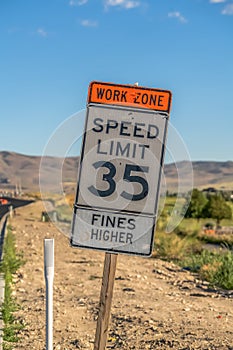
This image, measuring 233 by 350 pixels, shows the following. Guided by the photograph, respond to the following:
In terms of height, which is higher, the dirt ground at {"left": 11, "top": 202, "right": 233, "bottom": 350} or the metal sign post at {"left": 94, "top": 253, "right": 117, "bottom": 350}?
the metal sign post at {"left": 94, "top": 253, "right": 117, "bottom": 350}

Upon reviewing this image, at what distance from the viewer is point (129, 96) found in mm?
4367

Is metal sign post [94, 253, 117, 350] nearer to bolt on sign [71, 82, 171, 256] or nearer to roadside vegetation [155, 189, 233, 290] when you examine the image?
bolt on sign [71, 82, 171, 256]

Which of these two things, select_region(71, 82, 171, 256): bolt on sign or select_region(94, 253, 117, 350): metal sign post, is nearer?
select_region(71, 82, 171, 256): bolt on sign

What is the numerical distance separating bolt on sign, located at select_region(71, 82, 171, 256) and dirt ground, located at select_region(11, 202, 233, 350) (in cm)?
282

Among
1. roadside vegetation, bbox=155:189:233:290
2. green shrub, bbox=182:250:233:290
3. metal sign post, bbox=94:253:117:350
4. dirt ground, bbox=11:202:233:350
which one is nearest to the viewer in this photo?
metal sign post, bbox=94:253:117:350

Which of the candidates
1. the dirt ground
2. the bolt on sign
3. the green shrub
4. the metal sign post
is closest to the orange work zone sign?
the bolt on sign

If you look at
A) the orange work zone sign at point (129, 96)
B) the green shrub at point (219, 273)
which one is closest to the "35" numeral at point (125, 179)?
the orange work zone sign at point (129, 96)

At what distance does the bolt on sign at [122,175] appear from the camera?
4.32m

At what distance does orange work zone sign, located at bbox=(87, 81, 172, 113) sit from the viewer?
172 inches

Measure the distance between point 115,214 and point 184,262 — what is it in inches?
468

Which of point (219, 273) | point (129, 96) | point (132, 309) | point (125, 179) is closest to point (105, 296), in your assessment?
Answer: point (125, 179)

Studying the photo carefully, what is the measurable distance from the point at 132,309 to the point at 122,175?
485cm

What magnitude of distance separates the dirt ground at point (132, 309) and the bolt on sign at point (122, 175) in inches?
111

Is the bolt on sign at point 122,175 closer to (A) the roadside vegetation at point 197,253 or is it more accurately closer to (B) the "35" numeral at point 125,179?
(B) the "35" numeral at point 125,179
